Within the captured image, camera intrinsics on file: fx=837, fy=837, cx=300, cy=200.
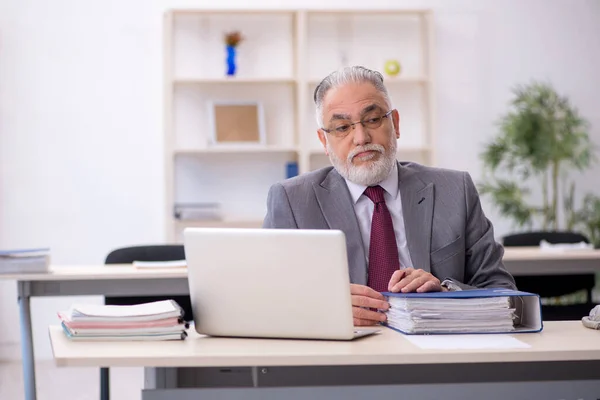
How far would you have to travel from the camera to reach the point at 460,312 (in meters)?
1.84

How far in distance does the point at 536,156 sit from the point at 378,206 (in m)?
3.32

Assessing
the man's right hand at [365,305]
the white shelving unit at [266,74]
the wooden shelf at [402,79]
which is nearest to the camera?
the man's right hand at [365,305]

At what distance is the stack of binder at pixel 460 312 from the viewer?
1826 millimetres

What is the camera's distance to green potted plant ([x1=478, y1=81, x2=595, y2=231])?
5.53 meters

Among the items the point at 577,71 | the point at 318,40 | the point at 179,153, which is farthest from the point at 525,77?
the point at 179,153

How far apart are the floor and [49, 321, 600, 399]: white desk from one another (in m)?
2.63

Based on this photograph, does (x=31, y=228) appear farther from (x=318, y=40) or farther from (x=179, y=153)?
(x=318, y=40)

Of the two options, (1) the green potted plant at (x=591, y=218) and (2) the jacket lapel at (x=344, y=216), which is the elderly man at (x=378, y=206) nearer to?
(2) the jacket lapel at (x=344, y=216)

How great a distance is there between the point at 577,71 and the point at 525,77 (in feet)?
1.32

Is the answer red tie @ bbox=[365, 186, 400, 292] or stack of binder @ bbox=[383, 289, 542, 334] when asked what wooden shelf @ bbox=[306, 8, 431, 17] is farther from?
stack of binder @ bbox=[383, 289, 542, 334]

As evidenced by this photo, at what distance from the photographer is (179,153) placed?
5723 mm

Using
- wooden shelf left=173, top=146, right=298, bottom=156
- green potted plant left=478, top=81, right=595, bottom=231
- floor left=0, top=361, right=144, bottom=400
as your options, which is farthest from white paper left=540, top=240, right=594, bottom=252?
floor left=0, top=361, right=144, bottom=400

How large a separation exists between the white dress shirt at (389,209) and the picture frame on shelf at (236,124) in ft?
10.0

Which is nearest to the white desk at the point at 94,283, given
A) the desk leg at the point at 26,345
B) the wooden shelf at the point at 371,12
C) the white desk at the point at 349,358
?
the desk leg at the point at 26,345
